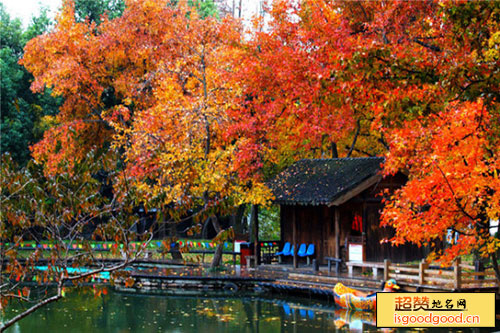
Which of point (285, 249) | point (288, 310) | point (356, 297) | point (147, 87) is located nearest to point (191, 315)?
point (288, 310)

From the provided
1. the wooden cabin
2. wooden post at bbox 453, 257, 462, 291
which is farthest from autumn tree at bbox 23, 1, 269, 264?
wooden post at bbox 453, 257, 462, 291

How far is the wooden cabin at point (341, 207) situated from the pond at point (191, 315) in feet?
11.0

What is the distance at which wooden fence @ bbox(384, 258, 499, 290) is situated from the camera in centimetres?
1944

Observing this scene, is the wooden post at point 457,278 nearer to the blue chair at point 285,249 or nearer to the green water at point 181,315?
the green water at point 181,315

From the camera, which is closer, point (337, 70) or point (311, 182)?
point (337, 70)

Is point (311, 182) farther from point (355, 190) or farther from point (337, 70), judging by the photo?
point (337, 70)

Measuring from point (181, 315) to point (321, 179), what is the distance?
859cm

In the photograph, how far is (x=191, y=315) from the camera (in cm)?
2081

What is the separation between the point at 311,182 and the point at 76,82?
46.0 feet

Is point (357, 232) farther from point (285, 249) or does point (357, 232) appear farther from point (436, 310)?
point (436, 310)

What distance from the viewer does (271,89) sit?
29.0 m

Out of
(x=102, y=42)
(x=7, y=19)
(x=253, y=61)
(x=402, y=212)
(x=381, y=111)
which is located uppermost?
(x=7, y=19)

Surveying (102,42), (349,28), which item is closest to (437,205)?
(349,28)

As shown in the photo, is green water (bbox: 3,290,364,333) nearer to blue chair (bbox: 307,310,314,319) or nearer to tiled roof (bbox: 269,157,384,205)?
blue chair (bbox: 307,310,314,319)
